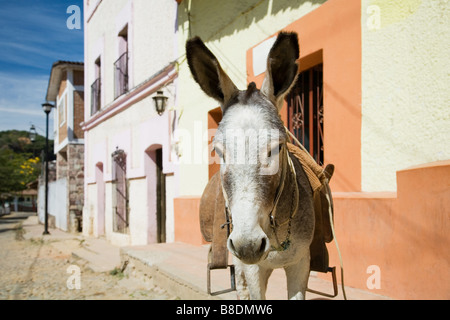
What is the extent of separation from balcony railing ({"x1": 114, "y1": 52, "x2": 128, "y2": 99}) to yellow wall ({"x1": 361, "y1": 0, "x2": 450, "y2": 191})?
8.58m

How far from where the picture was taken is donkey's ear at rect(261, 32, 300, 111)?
1.93 meters

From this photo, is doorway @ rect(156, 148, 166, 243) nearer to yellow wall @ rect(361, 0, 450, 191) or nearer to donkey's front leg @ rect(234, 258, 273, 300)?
yellow wall @ rect(361, 0, 450, 191)

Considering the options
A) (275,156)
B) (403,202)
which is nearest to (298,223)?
(275,156)

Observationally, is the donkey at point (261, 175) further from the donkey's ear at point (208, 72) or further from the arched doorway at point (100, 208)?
the arched doorway at point (100, 208)

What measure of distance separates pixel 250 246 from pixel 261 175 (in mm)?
323

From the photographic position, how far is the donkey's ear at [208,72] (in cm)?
195

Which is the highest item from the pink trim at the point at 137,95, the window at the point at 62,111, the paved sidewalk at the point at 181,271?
the window at the point at 62,111

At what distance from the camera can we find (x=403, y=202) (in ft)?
10.7

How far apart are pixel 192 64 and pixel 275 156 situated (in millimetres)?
765

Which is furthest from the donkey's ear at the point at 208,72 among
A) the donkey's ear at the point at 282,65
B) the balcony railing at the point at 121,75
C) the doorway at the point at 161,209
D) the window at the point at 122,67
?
the window at the point at 122,67

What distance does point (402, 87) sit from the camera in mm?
3588

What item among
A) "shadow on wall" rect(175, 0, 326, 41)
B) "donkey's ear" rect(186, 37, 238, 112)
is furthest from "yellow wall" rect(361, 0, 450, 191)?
"donkey's ear" rect(186, 37, 238, 112)

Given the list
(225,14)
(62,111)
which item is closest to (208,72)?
(225,14)

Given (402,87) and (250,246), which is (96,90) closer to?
(402,87)
